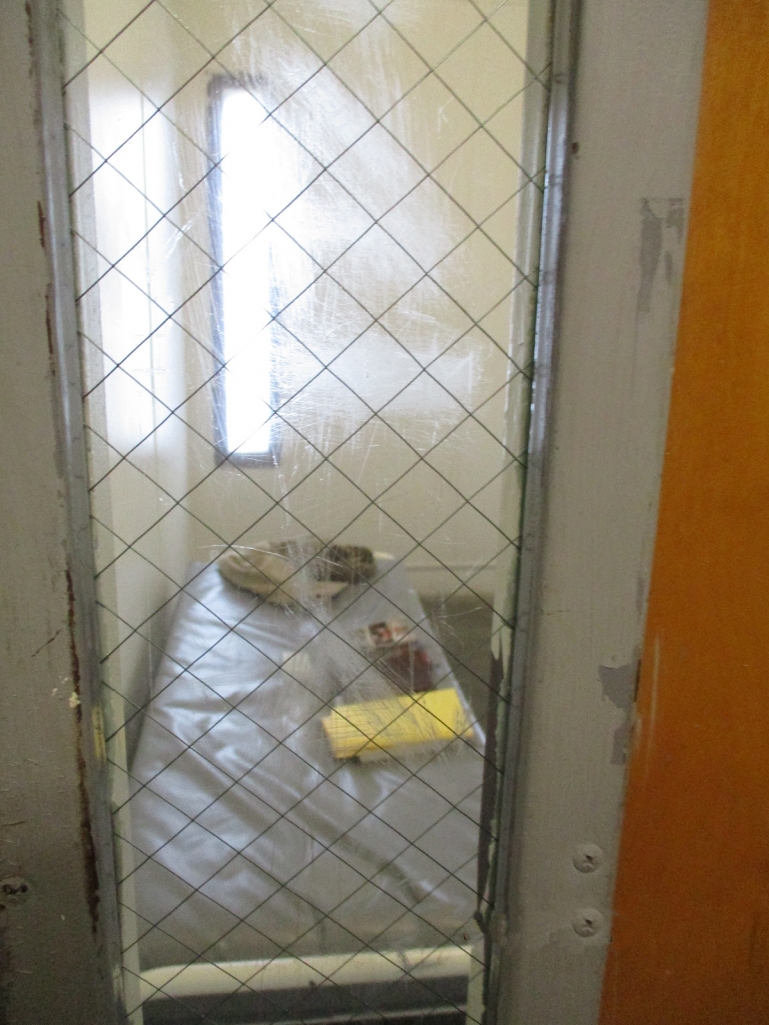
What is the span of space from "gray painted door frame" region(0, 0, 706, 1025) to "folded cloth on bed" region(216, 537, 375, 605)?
0.53ft

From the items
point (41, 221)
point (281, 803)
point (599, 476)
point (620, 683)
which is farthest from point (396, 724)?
point (41, 221)

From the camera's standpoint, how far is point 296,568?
697 millimetres

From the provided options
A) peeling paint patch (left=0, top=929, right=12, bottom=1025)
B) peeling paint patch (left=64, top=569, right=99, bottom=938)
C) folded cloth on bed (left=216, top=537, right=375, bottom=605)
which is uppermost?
folded cloth on bed (left=216, top=537, right=375, bottom=605)

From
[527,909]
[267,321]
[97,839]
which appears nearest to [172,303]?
[267,321]

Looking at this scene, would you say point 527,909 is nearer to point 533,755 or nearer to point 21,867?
point 533,755

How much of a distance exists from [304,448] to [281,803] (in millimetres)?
410

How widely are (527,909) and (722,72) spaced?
0.81 m

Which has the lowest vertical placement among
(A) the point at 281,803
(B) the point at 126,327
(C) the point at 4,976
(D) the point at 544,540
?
(C) the point at 4,976

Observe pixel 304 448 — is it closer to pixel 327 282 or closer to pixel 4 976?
pixel 327 282

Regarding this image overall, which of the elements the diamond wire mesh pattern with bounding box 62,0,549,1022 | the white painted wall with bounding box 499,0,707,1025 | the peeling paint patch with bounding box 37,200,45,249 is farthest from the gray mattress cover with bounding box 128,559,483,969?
the peeling paint patch with bounding box 37,200,45,249

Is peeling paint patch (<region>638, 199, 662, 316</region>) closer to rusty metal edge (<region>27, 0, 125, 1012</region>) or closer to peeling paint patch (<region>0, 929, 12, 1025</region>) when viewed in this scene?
rusty metal edge (<region>27, 0, 125, 1012</region>)

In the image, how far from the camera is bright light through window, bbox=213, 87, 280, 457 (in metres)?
0.58

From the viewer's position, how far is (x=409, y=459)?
68cm

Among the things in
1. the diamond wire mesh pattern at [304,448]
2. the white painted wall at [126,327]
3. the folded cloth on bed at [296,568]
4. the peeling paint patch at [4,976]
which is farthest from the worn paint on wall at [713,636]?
the peeling paint patch at [4,976]
